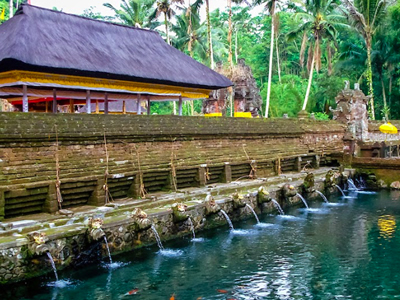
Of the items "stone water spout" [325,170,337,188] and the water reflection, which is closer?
the water reflection

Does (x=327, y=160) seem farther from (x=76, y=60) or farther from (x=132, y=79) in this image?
(x=76, y=60)

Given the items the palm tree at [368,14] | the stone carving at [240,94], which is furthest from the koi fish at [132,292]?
Answer: the palm tree at [368,14]

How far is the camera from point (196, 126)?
15.0 m

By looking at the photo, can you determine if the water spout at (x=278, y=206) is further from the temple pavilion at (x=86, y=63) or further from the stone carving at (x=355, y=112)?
the stone carving at (x=355, y=112)

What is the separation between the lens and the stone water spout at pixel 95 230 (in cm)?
895

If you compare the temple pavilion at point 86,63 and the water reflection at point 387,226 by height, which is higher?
the temple pavilion at point 86,63

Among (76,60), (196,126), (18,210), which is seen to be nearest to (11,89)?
(76,60)

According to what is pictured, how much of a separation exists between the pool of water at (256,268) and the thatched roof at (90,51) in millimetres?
6888

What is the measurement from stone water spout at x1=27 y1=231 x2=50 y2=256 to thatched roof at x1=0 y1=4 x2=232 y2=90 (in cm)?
693

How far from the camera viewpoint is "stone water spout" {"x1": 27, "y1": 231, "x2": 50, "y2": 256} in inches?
316

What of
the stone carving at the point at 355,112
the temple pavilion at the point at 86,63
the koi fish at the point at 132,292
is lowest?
the koi fish at the point at 132,292

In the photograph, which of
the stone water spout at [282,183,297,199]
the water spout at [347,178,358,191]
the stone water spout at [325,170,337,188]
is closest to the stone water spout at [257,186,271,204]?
the stone water spout at [282,183,297,199]

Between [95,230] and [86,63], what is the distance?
795cm

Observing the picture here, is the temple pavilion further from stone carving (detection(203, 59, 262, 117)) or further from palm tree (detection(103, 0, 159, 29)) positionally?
palm tree (detection(103, 0, 159, 29))
